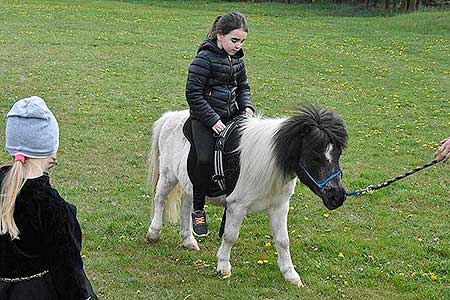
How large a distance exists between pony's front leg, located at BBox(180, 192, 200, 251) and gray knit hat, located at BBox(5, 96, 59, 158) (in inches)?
144

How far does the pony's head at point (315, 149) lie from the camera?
18.3ft

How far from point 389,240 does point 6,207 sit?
5.15 m

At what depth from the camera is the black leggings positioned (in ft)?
20.6

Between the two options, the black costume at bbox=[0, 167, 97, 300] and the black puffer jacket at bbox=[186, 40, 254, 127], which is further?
the black puffer jacket at bbox=[186, 40, 254, 127]

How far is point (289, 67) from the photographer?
70.2ft

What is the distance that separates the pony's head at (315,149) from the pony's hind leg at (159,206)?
1.73 meters

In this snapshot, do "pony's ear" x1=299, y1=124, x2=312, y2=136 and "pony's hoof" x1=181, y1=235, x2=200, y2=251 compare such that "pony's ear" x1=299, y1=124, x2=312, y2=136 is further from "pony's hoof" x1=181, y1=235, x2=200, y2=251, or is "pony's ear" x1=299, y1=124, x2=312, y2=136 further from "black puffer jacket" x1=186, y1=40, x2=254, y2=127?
"pony's hoof" x1=181, y1=235, x2=200, y2=251

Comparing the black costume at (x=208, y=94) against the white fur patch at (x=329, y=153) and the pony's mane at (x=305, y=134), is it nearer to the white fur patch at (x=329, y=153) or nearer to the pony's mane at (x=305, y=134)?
the pony's mane at (x=305, y=134)

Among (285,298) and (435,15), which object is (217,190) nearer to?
(285,298)

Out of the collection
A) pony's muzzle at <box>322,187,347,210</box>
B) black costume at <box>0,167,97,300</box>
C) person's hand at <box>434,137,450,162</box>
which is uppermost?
black costume at <box>0,167,97,300</box>

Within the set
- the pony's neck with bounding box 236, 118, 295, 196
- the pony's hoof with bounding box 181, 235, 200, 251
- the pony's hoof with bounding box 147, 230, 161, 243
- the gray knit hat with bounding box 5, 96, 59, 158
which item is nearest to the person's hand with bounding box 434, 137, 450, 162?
the pony's neck with bounding box 236, 118, 295, 196

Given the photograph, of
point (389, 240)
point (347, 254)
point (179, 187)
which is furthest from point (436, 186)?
point (179, 187)

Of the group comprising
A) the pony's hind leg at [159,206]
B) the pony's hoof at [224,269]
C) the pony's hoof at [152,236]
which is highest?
the pony's hind leg at [159,206]

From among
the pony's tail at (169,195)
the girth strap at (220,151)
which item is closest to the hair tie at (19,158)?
the girth strap at (220,151)
